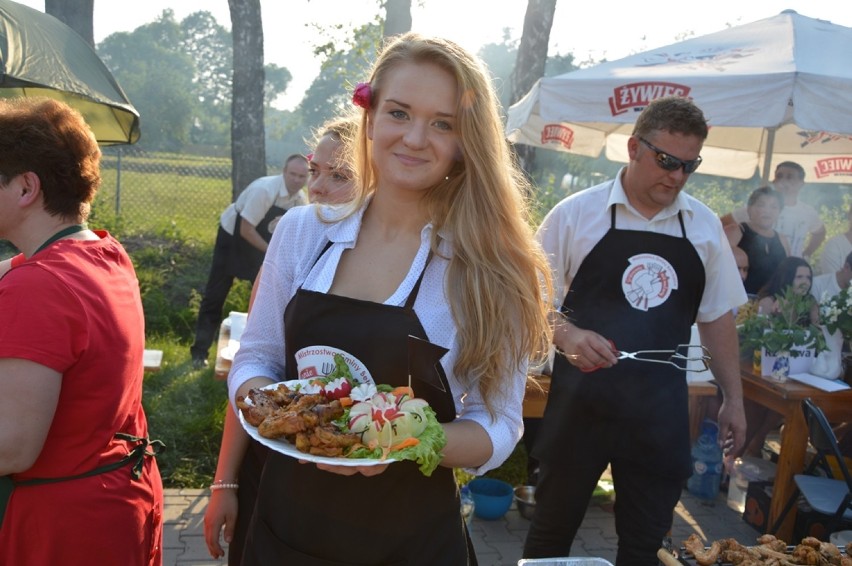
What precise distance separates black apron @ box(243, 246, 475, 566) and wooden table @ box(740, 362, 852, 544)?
134 inches

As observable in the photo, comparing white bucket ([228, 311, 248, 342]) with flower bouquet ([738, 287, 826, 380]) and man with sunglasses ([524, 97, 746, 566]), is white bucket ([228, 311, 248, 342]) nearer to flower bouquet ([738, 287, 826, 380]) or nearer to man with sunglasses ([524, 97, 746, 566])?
man with sunglasses ([524, 97, 746, 566])

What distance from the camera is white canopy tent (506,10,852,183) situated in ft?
16.6

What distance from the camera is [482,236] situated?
6.15 ft

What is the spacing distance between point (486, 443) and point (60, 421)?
110 centimetres

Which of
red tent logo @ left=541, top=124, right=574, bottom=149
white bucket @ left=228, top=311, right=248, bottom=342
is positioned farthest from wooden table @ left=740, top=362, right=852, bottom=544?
red tent logo @ left=541, top=124, right=574, bottom=149

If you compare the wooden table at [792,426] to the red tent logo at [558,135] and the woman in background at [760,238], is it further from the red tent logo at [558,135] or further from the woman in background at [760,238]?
the red tent logo at [558,135]

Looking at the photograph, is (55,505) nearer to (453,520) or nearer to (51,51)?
(453,520)

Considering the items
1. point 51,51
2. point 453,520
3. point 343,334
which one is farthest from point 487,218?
point 51,51

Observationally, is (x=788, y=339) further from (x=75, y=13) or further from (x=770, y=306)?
(x=75, y=13)

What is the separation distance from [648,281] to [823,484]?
90.1 inches

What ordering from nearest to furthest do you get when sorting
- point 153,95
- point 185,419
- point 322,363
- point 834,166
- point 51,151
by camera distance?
1. point 322,363
2. point 51,151
3. point 185,419
4. point 834,166
5. point 153,95

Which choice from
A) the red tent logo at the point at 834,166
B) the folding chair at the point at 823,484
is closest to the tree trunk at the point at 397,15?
the red tent logo at the point at 834,166

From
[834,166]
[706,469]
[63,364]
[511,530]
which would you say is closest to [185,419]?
[511,530]

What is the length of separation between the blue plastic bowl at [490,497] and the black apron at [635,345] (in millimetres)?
1656
